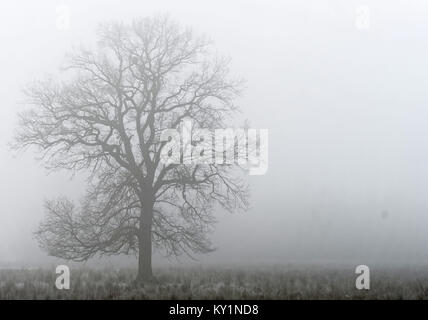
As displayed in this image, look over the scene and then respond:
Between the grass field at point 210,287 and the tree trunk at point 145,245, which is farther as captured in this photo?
the tree trunk at point 145,245

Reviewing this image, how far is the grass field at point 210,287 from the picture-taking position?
58.3 feet

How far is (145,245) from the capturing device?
21.6 meters

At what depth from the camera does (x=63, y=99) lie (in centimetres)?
2173

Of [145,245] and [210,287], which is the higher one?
[145,245]

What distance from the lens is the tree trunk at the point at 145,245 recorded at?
21500mm

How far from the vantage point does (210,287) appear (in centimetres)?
2019

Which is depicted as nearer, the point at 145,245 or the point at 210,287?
the point at 210,287

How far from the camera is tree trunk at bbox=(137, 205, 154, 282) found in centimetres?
2150

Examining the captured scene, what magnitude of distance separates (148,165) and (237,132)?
13.3 ft

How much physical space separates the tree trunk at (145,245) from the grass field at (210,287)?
0.62 m

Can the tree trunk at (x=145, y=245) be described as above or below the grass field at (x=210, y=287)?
above

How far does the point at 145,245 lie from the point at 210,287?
3386 mm
